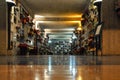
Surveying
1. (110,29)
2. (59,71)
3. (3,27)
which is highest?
(3,27)

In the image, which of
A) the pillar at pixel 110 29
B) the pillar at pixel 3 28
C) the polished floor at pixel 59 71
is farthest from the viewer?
the pillar at pixel 3 28

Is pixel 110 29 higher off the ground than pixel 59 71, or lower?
higher

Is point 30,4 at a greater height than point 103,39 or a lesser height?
greater

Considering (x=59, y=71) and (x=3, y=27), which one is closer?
(x=59, y=71)

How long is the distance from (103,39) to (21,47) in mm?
4159

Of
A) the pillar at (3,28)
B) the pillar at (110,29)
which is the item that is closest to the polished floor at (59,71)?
the pillar at (110,29)

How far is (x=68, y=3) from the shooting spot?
19125 mm

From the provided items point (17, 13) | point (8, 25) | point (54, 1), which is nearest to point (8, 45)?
point (8, 25)

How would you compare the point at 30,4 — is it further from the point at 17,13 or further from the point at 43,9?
the point at 17,13

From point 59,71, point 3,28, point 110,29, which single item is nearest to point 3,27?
point 3,28

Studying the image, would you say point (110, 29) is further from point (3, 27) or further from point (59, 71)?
point (59, 71)

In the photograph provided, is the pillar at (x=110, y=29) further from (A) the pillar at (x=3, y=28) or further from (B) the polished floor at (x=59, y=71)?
(B) the polished floor at (x=59, y=71)

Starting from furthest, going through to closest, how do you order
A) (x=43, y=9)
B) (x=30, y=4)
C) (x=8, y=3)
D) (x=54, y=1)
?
(x=43, y=9)
(x=30, y=4)
(x=54, y=1)
(x=8, y=3)

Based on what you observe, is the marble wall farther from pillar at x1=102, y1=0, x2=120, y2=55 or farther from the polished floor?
the polished floor
